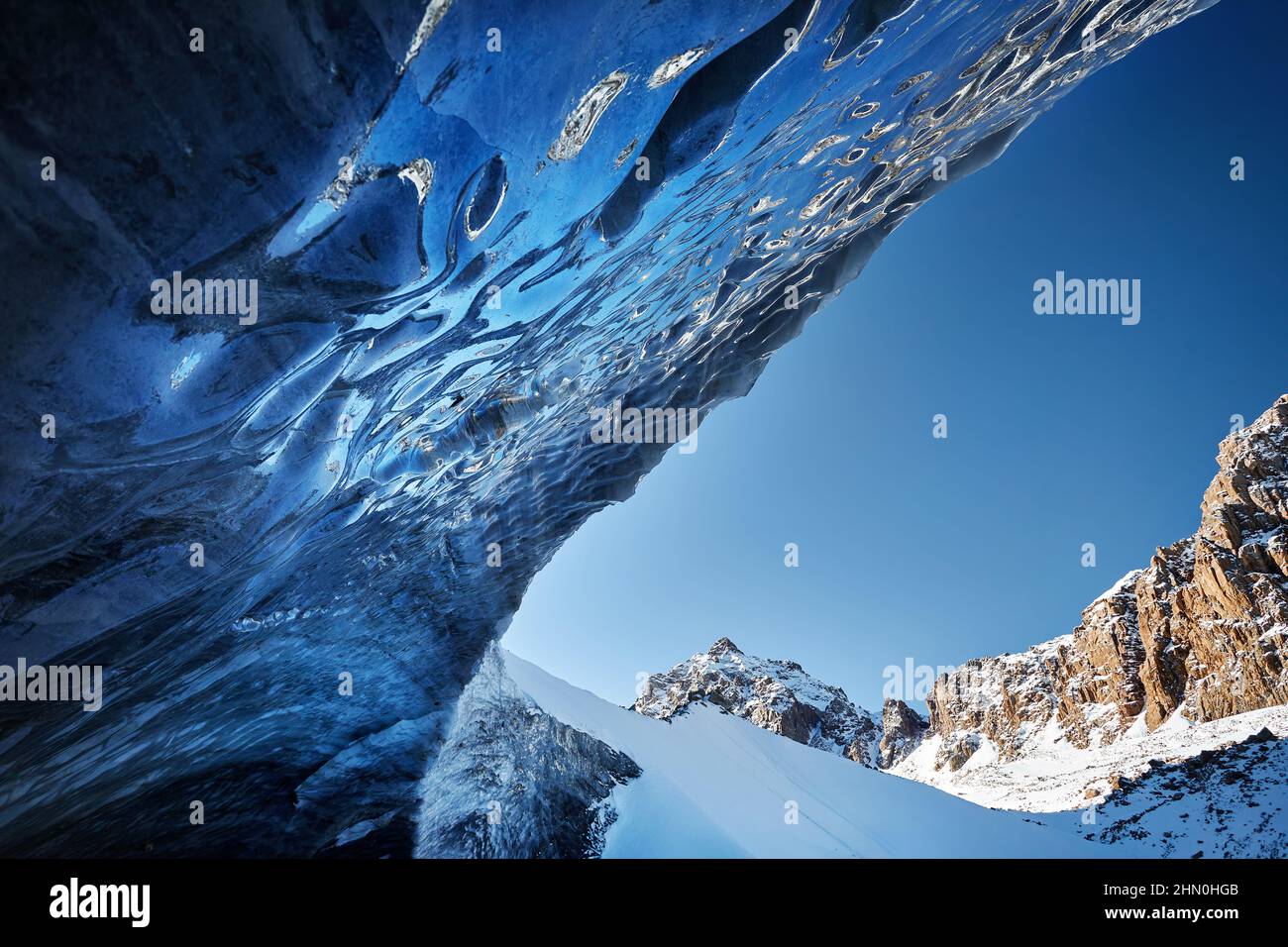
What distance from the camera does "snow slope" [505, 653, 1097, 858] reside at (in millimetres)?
10133

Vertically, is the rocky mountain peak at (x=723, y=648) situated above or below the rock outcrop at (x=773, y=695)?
above

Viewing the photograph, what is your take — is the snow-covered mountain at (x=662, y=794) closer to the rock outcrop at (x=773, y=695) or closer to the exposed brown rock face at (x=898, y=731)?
the rock outcrop at (x=773, y=695)

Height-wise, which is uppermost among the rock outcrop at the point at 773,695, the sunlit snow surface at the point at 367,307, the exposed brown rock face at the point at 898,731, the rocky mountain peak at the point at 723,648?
the sunlit snow surface at the point at 367,307

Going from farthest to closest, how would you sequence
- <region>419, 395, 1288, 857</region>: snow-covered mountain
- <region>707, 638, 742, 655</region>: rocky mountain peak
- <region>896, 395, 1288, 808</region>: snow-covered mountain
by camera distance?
1. <region>707, 638, 742, 655</region>: rocky mountain peak
2. <region>896, 395, 1288, 808</region>: snow-covered mountain
3. <region>419, 395, 1288, 857</region>: snow-covered mountain

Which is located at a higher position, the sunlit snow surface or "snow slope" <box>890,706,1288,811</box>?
the sunlit snow surface

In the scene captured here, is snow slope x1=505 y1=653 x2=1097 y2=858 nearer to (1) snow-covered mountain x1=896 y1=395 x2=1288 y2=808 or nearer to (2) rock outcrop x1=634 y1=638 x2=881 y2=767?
(1) snow-covered mountain x1=896 y1=395 x2=1288 y2=808

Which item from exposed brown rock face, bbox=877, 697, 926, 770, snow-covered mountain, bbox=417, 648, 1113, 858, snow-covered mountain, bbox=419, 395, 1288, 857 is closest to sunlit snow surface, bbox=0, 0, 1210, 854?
snow-covered mountain, bbox=417, 648, 1113, 858

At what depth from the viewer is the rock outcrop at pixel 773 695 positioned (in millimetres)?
72750

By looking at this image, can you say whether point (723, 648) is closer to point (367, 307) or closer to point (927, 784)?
point (927, 784)

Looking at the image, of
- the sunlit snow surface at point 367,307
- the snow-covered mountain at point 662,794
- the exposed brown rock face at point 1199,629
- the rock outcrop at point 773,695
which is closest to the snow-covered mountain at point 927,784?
the snow-covered mountain at point 662,794

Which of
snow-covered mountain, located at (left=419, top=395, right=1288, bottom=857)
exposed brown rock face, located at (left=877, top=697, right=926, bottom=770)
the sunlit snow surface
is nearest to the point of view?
the sunlit snow surface

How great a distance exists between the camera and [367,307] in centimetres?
383

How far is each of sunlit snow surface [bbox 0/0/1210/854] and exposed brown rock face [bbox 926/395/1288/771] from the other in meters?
69.8

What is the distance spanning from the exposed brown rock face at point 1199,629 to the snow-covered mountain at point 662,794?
191 feet
